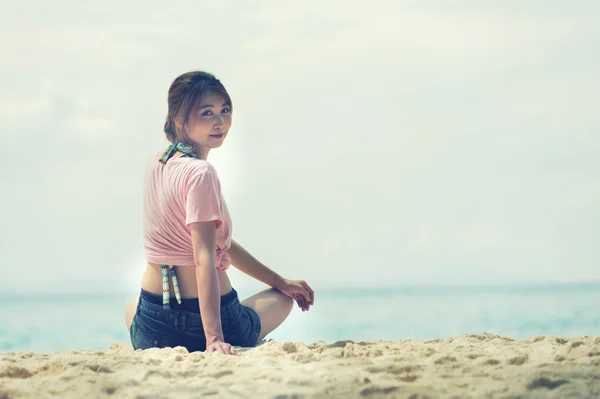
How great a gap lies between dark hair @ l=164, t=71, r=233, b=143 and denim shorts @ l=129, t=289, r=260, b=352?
31.8 inches

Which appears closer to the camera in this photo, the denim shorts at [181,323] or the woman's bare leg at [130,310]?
the denim shorts at [181,323]

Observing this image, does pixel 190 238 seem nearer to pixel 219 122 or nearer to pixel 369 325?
pixel 219 122

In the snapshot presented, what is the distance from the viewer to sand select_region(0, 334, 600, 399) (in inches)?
101

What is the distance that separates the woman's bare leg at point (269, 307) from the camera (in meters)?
3.87

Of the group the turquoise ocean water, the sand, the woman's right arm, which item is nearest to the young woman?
the woman's right arm

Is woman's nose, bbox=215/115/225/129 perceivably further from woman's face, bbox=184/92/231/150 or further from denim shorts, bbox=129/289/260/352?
denim shorts, bbox=129/289/260/352

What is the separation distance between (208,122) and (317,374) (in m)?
1.44

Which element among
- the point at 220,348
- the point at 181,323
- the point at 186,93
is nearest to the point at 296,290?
the point at 181,323

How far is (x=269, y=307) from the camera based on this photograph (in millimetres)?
3904

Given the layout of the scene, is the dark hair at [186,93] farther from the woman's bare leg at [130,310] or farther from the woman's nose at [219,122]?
the woman's bare leg at [130,310]

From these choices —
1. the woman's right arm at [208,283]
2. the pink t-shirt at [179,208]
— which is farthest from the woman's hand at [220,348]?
the pink t-shirt at [179,208]

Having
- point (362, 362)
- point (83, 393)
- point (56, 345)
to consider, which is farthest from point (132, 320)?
point (56, 345)

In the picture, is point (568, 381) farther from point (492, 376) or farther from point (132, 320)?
point (132, 320)

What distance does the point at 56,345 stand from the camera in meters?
13.4
